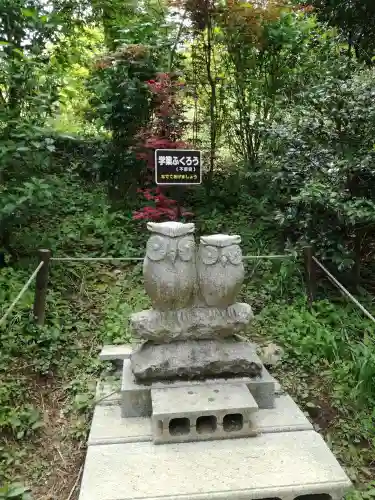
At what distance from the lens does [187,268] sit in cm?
287

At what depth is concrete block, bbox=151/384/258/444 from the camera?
259 cm

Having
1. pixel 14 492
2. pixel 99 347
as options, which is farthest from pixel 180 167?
pixel 14 492

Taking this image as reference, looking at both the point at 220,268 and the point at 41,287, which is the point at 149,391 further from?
the point at 41,287

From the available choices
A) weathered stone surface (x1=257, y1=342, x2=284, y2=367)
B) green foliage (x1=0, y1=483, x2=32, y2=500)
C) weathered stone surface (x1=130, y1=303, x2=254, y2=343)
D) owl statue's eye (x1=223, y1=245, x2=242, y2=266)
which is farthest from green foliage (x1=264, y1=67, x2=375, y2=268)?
green foliage (x1=0, y1=483, x2=32, y2=500)

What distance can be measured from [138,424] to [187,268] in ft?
3.28

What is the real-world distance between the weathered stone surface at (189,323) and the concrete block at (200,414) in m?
0.35

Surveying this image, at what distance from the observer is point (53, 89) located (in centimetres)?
438

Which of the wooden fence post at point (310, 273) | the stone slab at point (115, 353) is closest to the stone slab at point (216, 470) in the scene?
the stone slab at point (115, 353)

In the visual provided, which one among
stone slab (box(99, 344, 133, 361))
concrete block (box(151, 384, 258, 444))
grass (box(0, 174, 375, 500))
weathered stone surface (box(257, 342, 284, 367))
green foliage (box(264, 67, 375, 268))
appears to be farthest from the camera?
green foliage (box(264, 67, 375, 268))

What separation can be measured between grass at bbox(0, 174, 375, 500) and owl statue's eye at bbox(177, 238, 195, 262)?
1218 mm

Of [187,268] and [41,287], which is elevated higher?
[187,268]

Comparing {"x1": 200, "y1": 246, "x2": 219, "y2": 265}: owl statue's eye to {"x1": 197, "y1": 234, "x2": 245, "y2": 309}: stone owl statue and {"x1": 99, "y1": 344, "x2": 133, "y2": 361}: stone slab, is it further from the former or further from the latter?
{"x1": 99, "y1": 344, "x2": 133, "y2": 361}: stone slab

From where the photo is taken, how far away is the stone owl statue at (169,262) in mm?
2822

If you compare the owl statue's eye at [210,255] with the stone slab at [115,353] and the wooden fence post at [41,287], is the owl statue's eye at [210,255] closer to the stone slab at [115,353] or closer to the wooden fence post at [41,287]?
the stone slab at [115,353]
